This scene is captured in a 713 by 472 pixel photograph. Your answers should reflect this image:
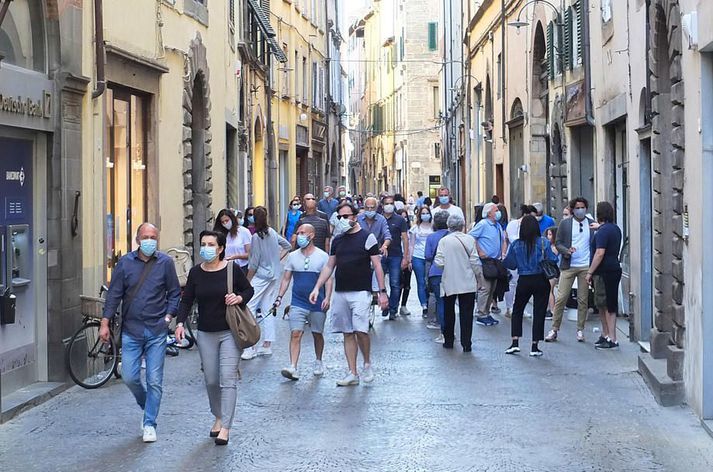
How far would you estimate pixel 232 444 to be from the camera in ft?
30.6

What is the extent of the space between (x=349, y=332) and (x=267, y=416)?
1.97 meters

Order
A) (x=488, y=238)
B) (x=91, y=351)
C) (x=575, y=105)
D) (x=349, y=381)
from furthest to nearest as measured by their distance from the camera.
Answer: (x=575, y=105) < (x=488, y=238) < (x=91, y=351) < (x=349, y=381)

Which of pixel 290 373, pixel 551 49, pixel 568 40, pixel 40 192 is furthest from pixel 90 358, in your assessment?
pixel 551 49

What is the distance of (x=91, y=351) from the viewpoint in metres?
12.4

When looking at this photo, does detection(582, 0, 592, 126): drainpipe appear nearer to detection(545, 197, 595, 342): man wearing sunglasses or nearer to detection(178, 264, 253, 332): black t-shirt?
detection(545, 197, 595, 342): man wearing sunglasses

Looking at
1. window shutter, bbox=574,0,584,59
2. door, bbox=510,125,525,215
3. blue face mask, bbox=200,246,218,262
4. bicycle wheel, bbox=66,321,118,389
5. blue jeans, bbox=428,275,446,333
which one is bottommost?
bicycle wheel, bbox=66,321,118,389

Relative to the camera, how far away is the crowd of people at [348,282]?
31.5 ft

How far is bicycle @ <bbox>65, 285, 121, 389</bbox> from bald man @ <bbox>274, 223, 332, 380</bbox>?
1721mm

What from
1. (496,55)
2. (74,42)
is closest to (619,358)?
(74,42)

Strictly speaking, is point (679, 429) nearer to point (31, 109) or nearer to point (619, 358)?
point (619, 358)

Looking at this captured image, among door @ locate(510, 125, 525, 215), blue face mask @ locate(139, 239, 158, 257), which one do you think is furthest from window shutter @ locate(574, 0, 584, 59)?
blue face mask @ locate(139, 239, 158, 257)

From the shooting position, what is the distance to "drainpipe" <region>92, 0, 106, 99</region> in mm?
12922

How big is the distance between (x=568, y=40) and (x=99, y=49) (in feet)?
36.3

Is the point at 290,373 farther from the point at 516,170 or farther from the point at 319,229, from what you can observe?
the point at 516,170
